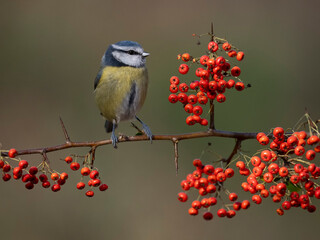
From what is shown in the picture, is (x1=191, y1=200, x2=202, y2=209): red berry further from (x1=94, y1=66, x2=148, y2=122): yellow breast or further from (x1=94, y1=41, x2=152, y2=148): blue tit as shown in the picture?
(x1=94, y1=66, x2=148, y2=122): yellow breast

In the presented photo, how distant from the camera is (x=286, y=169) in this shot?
1.86 meters

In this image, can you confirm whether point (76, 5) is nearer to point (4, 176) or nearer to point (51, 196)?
point (51, 196)

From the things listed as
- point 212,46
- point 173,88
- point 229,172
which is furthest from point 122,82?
point 229,172

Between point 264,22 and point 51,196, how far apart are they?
3586 mm

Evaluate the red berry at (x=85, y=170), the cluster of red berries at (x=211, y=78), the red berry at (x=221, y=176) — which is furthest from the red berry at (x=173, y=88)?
the red berry at (x=85, y=170)

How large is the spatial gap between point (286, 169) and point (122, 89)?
168cm

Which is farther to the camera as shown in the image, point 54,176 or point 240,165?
point 54,176

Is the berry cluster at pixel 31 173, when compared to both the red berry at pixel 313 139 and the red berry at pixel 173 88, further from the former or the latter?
the red berry at pixel 313 139

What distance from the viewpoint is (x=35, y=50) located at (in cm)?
605

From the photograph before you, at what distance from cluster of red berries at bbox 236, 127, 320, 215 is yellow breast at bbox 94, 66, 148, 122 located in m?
1.44

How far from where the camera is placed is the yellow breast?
329 cm

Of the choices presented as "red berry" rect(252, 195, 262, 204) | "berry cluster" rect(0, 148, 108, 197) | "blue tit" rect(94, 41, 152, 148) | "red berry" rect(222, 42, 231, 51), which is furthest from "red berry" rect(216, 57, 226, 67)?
"blue tit" rect(94, 41, 152, 148)

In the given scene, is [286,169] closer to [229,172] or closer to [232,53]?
[229,172]

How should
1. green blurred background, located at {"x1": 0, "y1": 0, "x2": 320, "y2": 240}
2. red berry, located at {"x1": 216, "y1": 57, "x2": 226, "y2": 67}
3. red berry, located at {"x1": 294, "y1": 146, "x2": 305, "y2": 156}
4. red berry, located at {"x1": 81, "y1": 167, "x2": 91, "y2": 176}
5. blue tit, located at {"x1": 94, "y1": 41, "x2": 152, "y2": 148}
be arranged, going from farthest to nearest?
green blurred background, located at {"x1": 0, "y1": 0, "x2": 320, "y2": 240} → blue tit, located at {"x1": 94, "y1": 41, "x2": 152, "y2": 148} → red berry, located at {"x1": 81, "y1": 167, "x2": 91, "y2": 176} → red berry, located at {"x1": 216, "y1": 57, "x2": 226, "y2": 67} → red berry, located at {"x1": 294, "y1": 146, "x2": 305, "y2": 156}
